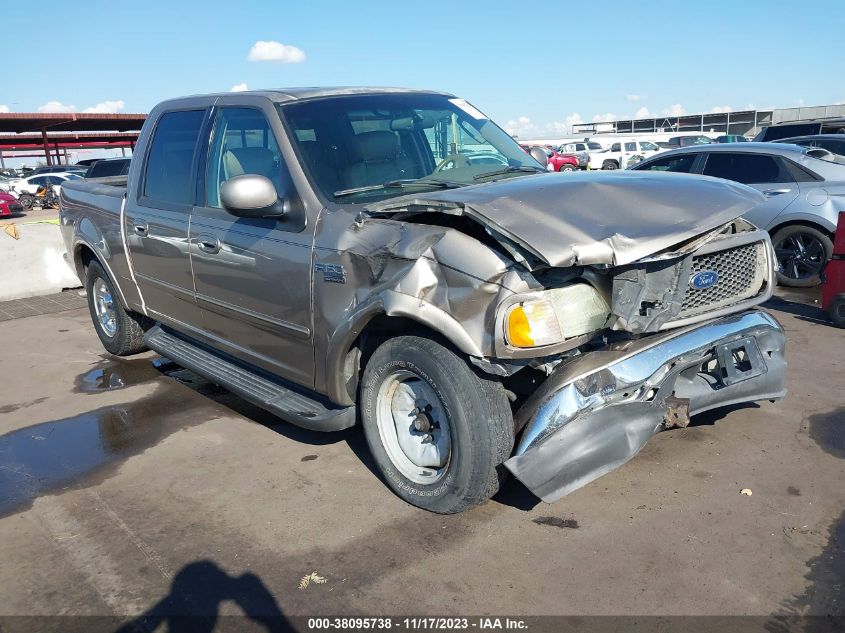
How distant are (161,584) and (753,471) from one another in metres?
3.00

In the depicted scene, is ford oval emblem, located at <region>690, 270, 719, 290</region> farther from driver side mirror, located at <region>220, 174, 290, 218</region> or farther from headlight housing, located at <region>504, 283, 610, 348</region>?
driver side mirror, located at <region>220, 174, 290, 218</region>

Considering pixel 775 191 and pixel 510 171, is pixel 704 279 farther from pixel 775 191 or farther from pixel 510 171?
pixel 775 191

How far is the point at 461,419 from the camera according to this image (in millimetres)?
3096

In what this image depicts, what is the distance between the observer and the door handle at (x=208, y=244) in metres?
4.24

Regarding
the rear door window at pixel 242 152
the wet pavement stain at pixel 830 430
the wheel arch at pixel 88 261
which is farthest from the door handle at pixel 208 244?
the wet pavement stain at pixel 830 430

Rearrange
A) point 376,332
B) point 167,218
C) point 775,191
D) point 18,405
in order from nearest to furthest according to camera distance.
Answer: point 376,332, point 167,218, point 18,405, point 775,191

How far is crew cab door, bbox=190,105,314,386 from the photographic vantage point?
147 inches

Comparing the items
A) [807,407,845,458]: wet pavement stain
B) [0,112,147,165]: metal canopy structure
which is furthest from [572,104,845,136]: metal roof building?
[807,407,845,458]: wet pavement stain

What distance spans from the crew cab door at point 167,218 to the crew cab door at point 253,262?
0.19 metres

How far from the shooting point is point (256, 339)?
416cm

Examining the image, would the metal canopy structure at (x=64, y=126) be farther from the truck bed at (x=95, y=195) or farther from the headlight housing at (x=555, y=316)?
the headlight housing at (x=555, y=316)

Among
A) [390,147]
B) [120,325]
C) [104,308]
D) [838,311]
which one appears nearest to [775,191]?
[838,311]

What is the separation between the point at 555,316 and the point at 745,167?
21.8ft

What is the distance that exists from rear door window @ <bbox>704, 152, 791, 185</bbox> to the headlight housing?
19.9 ft
